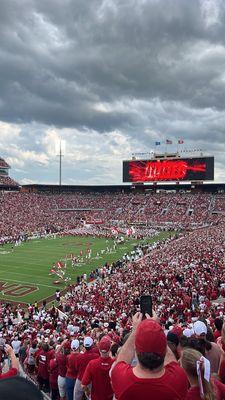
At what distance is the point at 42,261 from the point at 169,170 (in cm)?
4202

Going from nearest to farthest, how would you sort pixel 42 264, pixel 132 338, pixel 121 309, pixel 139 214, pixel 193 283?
pixel 132 338 < pixel 121 309 < pixel 193 283 < pixel 42 264 < pixel 139 214

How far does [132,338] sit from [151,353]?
0.38m

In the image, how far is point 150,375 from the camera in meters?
2.28

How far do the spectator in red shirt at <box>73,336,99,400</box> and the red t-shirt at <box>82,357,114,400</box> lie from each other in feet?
3.58

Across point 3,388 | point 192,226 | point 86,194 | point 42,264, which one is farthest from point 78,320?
point 86,194

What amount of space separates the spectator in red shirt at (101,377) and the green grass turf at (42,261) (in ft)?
56.7

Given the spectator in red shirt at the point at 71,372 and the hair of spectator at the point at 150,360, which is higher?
the hair of spectator at the point at 150,360

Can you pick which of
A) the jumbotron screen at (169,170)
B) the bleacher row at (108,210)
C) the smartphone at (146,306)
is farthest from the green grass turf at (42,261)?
the jumbotron screen at (169,170)

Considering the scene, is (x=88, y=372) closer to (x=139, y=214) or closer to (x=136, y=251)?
(x=136, y=251)

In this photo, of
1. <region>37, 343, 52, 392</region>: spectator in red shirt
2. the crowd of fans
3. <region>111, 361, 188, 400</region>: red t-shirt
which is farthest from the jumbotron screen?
<region>111, 361, 188, 400</region>: red t-shirt

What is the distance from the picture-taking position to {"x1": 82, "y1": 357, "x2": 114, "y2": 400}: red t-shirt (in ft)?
13.6

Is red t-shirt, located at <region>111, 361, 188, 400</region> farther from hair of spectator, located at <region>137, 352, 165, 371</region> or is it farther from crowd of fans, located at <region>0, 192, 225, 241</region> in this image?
crowd of fans, located at <region>0, 192, 225, 241</region>

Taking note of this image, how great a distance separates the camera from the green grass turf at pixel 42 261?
2361cm

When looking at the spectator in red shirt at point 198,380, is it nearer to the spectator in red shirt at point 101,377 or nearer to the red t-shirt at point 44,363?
the spectator in red shirt at point 101,377
